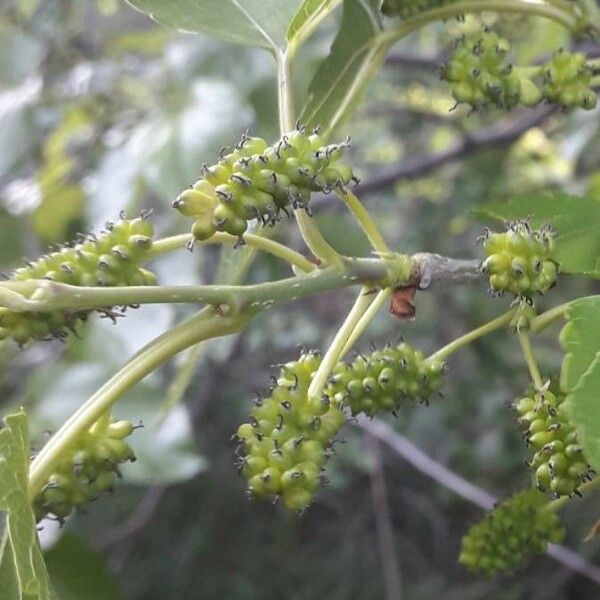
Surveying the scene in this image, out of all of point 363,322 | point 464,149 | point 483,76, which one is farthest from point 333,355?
point 464,149

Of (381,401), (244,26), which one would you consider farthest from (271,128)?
(381,401)

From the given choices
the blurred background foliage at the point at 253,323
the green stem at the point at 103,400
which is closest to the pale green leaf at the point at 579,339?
the green stem at the point at 103,400

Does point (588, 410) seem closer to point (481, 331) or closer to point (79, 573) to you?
point (481, 331)

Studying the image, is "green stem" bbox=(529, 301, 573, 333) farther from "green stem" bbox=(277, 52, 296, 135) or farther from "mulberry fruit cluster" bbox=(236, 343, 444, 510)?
"green stem" bbox=(277, 52, 296, 135)

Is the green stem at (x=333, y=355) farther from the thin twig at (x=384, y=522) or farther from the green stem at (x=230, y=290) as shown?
the thin twig at (x=384, y=522)

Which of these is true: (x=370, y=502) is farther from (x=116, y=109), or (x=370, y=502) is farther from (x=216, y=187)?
(x=216, y=187)

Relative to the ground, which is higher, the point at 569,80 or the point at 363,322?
the point at 569,80
